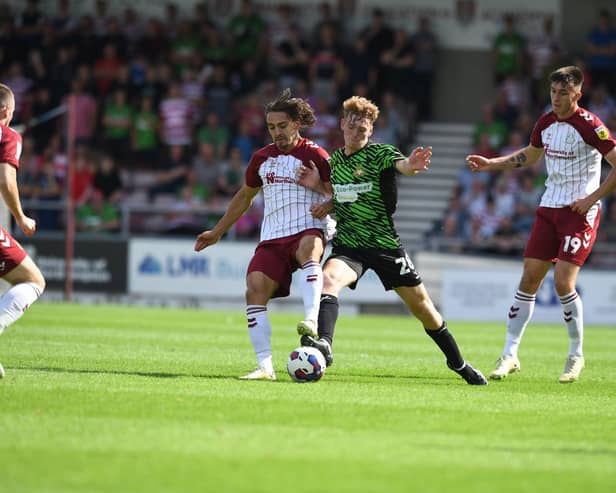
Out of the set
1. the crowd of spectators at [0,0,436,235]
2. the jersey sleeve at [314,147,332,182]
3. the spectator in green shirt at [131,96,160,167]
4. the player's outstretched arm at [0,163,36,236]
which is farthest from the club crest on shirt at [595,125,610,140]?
the spectator in green shirt at [131,96,160,167]

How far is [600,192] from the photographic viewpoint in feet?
34.7

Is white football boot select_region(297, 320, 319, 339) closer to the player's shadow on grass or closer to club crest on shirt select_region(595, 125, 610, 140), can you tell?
the player's shadow on grass

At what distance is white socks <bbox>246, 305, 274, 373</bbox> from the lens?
10195 millimetres

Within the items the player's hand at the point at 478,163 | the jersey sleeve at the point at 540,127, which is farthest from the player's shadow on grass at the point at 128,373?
the jersey sleeve at the point at 540,127

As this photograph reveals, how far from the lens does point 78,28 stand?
1204 inches

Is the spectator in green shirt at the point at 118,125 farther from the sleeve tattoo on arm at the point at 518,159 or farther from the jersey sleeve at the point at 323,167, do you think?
the jersey sleeve at the point at 323,167

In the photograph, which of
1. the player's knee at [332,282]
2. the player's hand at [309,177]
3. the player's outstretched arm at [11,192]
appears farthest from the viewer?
the player's hand at [309,177]

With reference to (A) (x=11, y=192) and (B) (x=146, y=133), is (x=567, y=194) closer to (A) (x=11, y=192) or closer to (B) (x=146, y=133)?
(A) (x=11, y=192)

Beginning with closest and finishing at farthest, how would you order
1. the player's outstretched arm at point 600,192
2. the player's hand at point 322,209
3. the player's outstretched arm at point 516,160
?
the player's hand at point 322,209 < the player's outstretched arm at point 600,192 < the player's outstretched arm at point 516,160

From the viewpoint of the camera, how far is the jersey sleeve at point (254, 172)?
1064cm

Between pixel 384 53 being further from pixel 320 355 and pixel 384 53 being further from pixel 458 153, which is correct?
pixel 320 355

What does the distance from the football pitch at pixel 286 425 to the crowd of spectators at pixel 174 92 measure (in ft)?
45.4

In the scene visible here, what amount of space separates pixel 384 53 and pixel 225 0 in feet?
17.8

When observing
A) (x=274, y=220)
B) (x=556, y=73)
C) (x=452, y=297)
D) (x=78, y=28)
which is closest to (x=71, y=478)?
(x=274, y=220)
